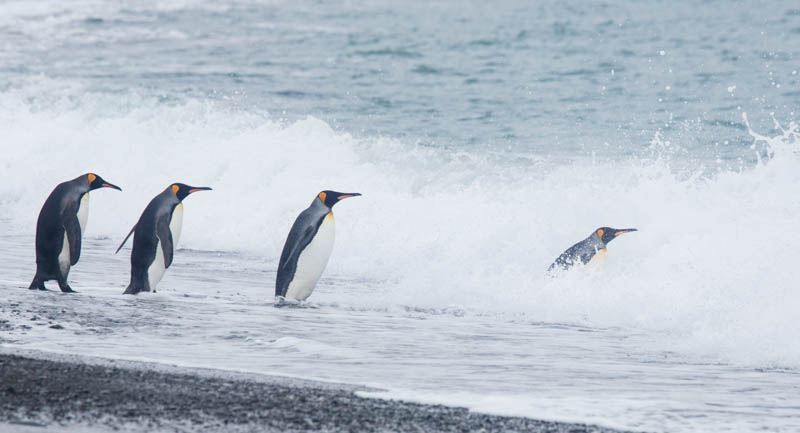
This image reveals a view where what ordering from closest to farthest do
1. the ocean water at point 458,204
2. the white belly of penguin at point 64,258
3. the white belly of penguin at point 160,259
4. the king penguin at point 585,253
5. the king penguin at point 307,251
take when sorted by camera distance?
the ocean water at point 458,204 < the white belly of penguin at point 64,258 < the white belly of penguin at point 160,259 < the king penguin at point 307,251 < the king penguin at point 585,253

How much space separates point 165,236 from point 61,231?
2.03 feet

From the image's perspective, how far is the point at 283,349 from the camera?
18.0 ft

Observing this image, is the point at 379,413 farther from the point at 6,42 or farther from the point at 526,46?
the point at 6,42

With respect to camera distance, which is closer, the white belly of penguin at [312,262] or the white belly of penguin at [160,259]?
the white belly of penguin at [160,259]

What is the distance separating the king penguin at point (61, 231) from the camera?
6.94 m

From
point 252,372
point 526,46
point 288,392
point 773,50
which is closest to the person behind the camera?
point 288,392

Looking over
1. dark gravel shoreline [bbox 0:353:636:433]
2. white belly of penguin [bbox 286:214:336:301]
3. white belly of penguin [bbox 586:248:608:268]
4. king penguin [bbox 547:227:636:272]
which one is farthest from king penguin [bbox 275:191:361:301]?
dark gravel shoreline [bbox 0:353:636:433]

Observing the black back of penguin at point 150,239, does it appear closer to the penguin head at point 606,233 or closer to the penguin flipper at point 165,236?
the penguin flipper at point 165,236

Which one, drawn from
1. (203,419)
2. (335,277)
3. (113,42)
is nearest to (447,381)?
(203,419)

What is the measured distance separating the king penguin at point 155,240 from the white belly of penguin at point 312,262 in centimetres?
72

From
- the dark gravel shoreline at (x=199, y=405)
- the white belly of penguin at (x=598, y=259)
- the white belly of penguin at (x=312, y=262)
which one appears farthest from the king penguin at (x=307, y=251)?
the dark gravel shoreline at (x=199, y=405)

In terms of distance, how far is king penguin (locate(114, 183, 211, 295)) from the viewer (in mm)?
7156

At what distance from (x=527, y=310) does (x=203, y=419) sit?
3180 mm

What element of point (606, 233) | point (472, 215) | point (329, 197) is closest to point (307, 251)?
point (329, 197)
